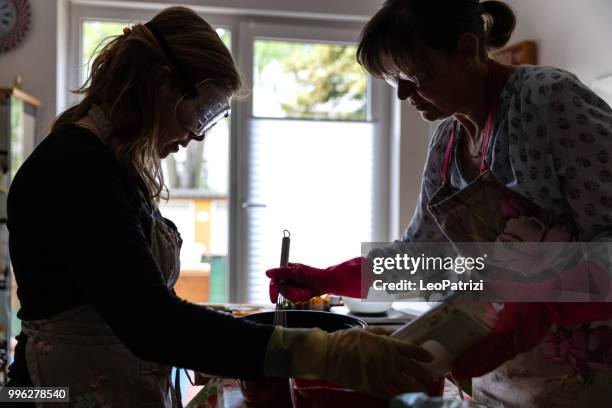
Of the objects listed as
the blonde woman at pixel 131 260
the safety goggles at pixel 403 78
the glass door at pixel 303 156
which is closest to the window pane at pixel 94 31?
the glass door at pixel 303 156

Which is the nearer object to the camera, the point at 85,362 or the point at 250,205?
the point at 85,362

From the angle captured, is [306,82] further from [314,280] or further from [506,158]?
[506,158]

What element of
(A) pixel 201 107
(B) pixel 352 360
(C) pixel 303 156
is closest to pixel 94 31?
(C) pixel 303 156

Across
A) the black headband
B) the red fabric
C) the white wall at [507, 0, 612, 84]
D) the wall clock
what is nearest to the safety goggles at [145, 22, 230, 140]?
the black headband

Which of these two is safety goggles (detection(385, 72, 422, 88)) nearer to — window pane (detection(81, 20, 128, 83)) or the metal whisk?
the metal whisk

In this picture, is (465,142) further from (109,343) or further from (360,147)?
(360,147)

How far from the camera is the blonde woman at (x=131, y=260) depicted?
723mm

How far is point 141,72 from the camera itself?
0.94 m

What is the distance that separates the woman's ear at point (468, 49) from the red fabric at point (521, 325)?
438 millimetres

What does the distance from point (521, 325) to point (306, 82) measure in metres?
2.48

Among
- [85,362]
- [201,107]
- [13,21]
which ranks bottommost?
[85,362]

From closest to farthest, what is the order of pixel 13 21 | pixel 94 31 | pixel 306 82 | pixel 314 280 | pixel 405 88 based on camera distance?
pixel 405 88 → pixel 314 280 → pixel 13 21 → pixel 94 31 → pixel 306 82

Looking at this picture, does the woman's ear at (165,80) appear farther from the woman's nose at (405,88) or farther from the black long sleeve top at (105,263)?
the woman's nose at (405,88)

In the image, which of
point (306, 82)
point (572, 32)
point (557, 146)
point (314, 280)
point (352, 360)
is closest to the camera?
point (352, 360)
